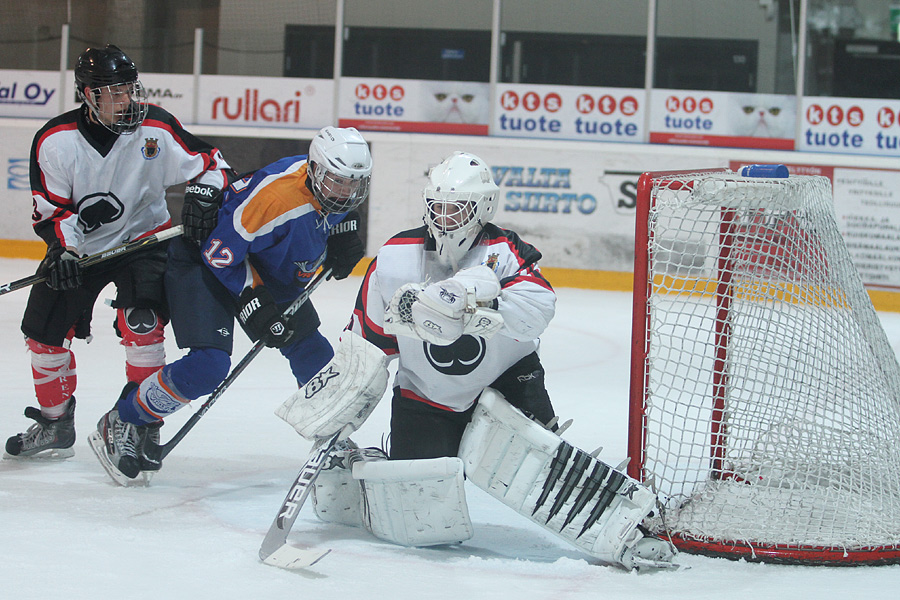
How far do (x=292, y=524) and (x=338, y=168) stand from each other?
32.6 inches

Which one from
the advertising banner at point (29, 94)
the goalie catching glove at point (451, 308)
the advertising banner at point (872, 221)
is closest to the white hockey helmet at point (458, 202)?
the goalie catching glove at point (451, 308)

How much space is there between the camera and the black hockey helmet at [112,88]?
8.23 ft

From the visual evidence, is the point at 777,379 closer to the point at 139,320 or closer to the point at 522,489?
the point at 522,489

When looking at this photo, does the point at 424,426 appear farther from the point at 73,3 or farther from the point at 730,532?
the point at 73,3

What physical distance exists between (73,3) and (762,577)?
26.3ft

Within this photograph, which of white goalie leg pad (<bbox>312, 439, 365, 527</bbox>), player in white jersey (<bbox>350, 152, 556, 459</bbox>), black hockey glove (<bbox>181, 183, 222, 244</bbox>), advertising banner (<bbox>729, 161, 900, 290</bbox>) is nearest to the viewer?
player in white jersey (<bbox>350, 152, 556, 459</bbox>)

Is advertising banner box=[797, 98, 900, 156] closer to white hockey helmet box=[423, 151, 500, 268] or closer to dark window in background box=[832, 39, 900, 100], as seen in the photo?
dark window in background box=[832, 39, 900, 100]

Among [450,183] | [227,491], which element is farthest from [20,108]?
[450,183]

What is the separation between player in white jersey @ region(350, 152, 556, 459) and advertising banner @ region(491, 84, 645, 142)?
589 centimetres

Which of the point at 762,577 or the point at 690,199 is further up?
the point at 690,199

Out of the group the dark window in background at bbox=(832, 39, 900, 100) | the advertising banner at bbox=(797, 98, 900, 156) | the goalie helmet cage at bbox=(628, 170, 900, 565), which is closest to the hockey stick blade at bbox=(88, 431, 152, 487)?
the goalie helmet cage at bbox=(628, 170, 900, 565)

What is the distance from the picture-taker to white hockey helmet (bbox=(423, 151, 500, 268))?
1979mm

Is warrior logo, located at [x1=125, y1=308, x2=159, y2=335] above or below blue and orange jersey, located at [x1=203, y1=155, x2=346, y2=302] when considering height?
below

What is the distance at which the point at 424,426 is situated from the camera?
2.16m
